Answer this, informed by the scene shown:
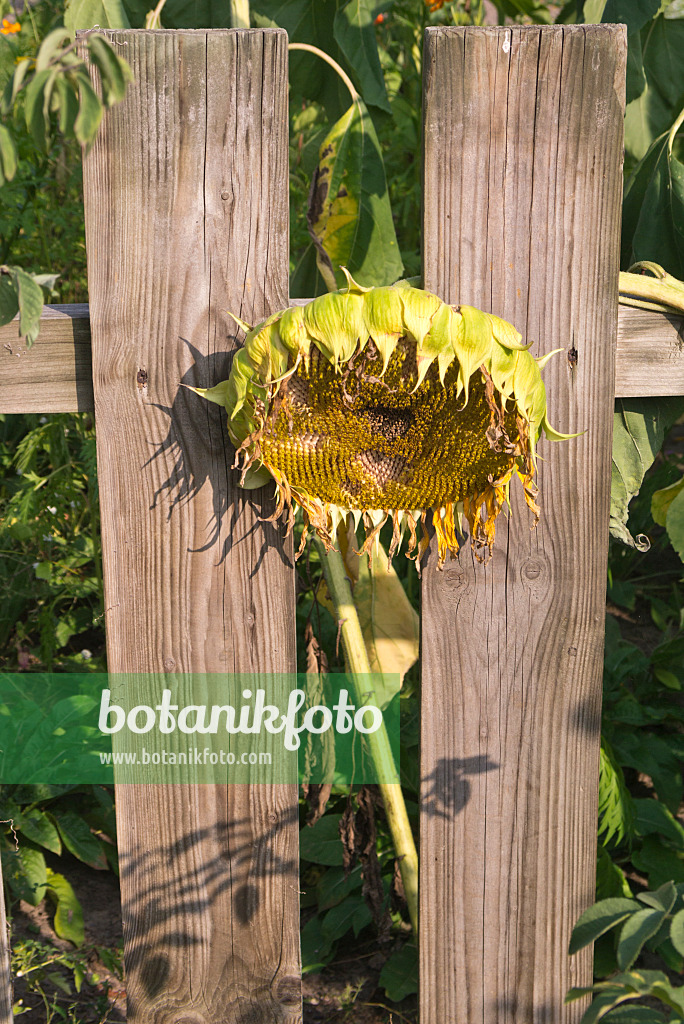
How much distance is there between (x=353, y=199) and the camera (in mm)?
1452

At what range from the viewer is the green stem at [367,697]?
1.37 m

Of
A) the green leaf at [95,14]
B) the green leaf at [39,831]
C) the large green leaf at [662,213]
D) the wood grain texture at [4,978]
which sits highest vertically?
the green leaf at [95,14]

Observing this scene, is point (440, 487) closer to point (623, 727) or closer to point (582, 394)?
point (582, 394)

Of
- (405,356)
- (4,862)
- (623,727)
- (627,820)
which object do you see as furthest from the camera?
(623,727)

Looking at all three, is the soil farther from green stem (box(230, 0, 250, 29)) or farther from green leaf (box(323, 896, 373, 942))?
green stem (box(230, 0, 250, 29))

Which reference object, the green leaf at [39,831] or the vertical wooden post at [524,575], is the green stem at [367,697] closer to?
the vertical wooden post at [524,575]

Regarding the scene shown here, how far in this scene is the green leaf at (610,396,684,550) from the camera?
1320mm

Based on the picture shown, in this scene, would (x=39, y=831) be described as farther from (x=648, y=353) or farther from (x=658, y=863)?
(x=648, y=353)

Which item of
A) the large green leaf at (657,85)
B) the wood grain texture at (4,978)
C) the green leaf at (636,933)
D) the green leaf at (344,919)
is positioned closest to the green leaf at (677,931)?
the green leaf at (636,933)

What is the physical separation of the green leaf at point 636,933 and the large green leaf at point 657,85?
1499mm

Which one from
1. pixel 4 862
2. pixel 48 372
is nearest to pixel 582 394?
pixel 48 372

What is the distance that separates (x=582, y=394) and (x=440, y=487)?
10.5 inches

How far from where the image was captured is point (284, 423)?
106 centimetres

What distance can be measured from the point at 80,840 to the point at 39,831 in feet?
0.36
